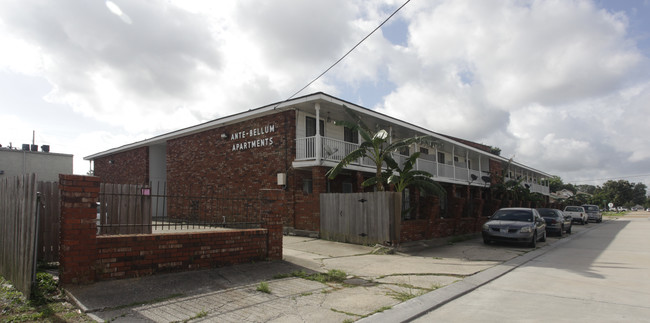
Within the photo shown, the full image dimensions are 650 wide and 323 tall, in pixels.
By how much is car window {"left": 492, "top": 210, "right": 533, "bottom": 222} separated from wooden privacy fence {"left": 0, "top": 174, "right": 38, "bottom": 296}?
14.1 metres

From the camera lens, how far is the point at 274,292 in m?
6.21

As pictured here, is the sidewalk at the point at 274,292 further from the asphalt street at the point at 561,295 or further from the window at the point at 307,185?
the window at the point at 307,185

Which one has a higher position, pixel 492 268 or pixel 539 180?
pixel 539 180

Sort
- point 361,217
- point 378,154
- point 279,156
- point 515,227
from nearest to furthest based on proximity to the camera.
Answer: point 361,217, point 378,154, point 515,227, point 279,156

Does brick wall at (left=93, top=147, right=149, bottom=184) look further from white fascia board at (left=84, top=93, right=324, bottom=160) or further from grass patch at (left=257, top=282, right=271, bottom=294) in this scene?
grass patch at (left=257, top=282, right=271, bottom=294)

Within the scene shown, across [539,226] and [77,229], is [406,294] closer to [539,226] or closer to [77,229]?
[77,229]

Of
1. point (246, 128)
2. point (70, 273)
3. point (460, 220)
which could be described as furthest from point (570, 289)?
point (246, 128)

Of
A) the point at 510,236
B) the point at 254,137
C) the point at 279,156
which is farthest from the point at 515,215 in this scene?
the point at 254,137

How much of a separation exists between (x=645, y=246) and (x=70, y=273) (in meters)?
17.8

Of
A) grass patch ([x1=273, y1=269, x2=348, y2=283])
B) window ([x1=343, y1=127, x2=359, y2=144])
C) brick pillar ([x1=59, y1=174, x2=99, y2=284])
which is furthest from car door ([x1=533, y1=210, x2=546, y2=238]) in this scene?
brick pillar ([x1=59, y1=174, x2=99, y2=284])

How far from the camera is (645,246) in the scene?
568 inches

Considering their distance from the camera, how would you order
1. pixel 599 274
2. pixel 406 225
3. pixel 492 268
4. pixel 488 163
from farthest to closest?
pixel 488 163 → pixel 406 225 → pixel 492 268 → pixel 599 274

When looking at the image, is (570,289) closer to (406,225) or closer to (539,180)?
(406,225)

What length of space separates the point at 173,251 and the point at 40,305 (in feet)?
6.73
